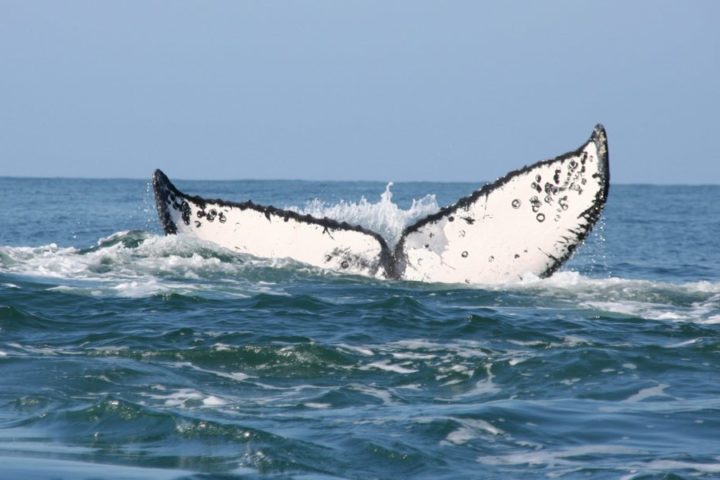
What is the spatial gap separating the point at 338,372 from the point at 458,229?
10.6ft

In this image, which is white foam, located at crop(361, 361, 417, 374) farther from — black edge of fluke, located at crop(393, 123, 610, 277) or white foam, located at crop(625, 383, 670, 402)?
black edge of fluke, located at crop(393, 123, 610, 277)

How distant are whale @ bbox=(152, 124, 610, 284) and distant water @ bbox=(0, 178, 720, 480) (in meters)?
0.25

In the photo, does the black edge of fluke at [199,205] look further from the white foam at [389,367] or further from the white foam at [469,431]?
the white foam at [469,431]

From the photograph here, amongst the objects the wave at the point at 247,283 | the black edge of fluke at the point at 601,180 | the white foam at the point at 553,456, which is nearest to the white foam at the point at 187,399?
the white foam at the point at 553,456

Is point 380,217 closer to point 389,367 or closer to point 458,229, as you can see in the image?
point 458,229

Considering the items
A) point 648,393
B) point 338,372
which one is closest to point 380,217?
point 338,372

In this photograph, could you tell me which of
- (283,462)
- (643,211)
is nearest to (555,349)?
(283,462)

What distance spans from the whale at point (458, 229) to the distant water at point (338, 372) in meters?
0.25

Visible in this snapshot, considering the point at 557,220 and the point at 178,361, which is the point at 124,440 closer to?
the point at 178,361

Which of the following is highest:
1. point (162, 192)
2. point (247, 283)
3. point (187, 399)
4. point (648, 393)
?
point (162, 192)

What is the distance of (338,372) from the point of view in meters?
8.79

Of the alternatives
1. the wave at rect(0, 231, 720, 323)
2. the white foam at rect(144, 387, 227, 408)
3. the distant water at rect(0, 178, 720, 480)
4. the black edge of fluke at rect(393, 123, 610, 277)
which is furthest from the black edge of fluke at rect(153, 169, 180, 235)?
the white foam at rect(144, 387, 227, 408)

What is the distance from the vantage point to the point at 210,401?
A: 7.78 m

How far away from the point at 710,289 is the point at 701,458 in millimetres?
7269
